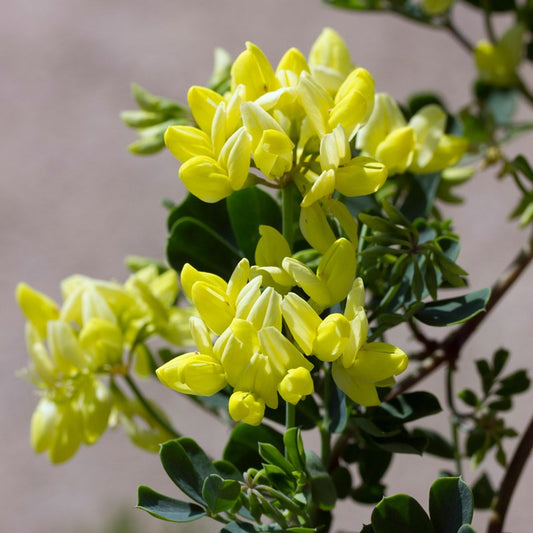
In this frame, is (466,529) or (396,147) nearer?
(466,529)

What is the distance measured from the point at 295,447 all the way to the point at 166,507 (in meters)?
0.05

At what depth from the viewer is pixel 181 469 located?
31 cm

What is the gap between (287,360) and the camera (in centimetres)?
28

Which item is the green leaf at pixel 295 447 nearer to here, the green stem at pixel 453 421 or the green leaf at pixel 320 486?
the green leaf at pixel 320 486

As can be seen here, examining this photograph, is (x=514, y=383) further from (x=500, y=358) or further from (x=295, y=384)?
(x=295, y=384)

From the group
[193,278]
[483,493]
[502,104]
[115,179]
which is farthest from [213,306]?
[115,179]

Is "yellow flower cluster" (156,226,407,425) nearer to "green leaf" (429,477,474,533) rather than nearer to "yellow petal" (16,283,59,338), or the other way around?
"green leaf" (429,477,474,533)

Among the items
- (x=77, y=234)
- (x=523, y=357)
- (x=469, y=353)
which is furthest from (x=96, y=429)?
(x=77, y=234)

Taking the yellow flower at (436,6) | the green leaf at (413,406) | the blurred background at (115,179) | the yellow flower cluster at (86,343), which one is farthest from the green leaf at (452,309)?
the blurred background at (115,179)

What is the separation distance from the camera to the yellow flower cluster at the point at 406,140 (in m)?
0.37

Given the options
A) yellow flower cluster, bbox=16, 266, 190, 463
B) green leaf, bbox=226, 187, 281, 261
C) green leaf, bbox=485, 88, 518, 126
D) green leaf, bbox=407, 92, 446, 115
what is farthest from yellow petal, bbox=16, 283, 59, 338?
green leaf, bbox=485, 88, 518, 126

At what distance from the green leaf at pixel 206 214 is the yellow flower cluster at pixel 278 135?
8 centimetres

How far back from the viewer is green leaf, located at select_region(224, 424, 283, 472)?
13.6 inches

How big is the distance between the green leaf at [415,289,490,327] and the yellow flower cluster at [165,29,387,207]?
0.22 ft
